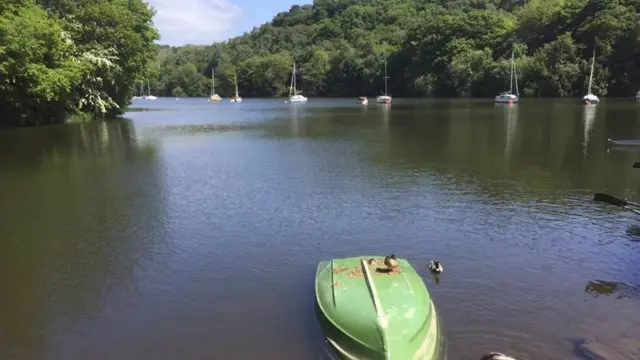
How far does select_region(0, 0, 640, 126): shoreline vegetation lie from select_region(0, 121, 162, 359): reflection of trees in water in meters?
18.9

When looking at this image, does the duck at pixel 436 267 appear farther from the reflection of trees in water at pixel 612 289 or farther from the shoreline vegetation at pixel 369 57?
the shoreline vegetation at pixel 369 57

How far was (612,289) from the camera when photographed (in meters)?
12.8

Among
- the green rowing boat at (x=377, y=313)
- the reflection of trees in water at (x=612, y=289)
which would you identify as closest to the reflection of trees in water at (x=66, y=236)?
the green rowing boat at (x=377, y=313)

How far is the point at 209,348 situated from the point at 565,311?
7.31m

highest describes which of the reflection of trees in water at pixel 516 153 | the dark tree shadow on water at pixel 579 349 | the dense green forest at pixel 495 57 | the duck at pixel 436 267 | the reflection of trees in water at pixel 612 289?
the dense green forest at pixel 495 57

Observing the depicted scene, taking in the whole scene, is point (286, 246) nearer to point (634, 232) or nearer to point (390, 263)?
point (390, 263)

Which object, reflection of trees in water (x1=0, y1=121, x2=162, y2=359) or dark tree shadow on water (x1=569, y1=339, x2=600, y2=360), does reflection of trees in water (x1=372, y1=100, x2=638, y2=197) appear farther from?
reflection of trees in water (x1=0, y1=121, x2=162, y2=359)

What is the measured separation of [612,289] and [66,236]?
15.5 metres

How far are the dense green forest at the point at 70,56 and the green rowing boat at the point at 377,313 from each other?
42747 mm

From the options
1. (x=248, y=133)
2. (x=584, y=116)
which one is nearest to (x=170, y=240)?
(x=248, y=133)

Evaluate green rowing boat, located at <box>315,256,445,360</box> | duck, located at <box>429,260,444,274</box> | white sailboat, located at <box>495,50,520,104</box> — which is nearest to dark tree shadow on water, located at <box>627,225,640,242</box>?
duck, located at <box>429,260,444,274</box>

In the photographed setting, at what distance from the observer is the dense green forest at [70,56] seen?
46562 mm

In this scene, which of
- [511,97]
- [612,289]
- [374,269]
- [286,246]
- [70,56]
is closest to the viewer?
[374,269]

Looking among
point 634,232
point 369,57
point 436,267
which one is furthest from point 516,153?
point 369,57
